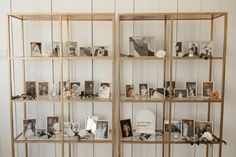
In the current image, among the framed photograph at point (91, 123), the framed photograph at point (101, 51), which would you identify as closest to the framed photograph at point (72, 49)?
the framed photograph at point (101, 51)

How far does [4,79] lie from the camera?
2848 millimetres

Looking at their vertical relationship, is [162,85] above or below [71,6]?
below

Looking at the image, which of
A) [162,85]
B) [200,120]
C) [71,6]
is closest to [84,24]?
[71,6]

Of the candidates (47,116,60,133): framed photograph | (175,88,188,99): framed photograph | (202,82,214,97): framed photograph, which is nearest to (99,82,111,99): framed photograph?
(47,116,60,133): framed photograph

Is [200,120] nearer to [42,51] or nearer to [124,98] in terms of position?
[124,98]

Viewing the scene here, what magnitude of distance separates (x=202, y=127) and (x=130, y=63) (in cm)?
103

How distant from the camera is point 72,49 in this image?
2631 millimetres

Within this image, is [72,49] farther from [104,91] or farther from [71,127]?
[71,127]

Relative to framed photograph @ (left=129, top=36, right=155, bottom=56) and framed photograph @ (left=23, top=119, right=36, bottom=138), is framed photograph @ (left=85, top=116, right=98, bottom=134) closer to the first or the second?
framed photograph @ (left=23, top=119, right=36, bottom=138)

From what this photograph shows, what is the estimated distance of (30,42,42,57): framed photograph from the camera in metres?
2.64

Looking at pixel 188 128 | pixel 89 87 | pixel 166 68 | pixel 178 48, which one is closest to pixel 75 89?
pixel 89 87

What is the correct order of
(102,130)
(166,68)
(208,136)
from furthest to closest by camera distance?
(166,68), (102,130), (208,136)

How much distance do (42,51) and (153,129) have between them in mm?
1462

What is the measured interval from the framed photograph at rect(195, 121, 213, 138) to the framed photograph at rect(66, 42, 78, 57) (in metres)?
1.50
